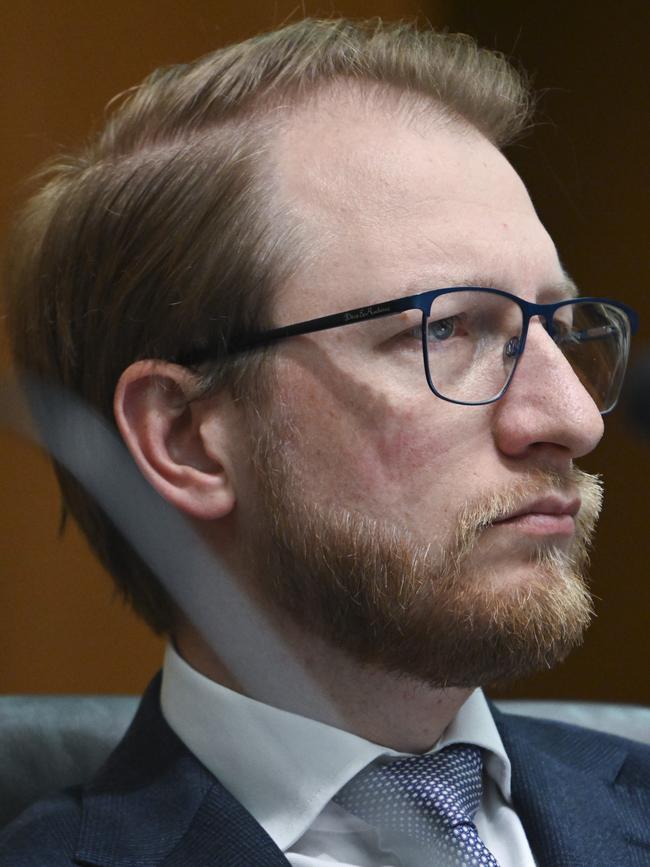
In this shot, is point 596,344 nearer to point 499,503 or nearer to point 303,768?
point 499,503

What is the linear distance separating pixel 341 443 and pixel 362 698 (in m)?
0.21

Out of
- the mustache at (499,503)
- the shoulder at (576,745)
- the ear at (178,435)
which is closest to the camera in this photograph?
the mustache at (499,503)

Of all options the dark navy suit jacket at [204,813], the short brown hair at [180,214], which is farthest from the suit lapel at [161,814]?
the short brown hair at [180,214]

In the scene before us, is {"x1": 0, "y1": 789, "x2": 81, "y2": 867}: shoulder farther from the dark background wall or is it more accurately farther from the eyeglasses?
the eyeglasses

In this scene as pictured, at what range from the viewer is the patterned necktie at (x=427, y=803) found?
0.96 m

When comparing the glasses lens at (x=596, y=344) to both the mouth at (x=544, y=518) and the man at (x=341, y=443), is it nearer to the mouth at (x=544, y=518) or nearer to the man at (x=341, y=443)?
the man at (x=341, y=443)

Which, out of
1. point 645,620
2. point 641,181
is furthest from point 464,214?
point 645,620

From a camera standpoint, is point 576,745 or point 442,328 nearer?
point 442,328

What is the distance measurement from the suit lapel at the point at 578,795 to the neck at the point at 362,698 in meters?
0.11

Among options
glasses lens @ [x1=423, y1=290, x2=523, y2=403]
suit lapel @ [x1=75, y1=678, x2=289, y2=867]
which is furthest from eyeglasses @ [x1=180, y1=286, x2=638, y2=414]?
suit lapel @ [x1=75, y1=678, x2=289, y2=867]

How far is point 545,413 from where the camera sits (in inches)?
37.5

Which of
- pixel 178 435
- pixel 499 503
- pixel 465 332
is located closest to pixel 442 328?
pixel 465 332

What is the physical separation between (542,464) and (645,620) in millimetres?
447

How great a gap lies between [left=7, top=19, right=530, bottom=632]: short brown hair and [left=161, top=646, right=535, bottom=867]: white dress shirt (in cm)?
13
